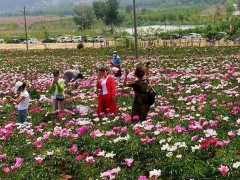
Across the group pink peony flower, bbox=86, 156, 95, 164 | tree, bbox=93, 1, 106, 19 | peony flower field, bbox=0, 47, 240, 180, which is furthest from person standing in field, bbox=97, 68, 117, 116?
tree, bbox=93, 1, 106, 19

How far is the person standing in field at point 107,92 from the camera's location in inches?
452

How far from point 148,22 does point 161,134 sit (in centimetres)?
15826

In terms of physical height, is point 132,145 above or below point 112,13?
below

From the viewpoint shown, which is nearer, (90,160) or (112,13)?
(90,160)

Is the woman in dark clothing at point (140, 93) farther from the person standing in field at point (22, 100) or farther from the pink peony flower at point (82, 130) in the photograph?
the person standing in field at point (22, 100)

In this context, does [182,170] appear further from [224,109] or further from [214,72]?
[214,72]

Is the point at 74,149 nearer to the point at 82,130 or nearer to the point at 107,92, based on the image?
the point at 82,130

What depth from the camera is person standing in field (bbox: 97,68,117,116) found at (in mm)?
11469

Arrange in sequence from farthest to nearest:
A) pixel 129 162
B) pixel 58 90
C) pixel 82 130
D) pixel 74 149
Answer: pixel 58 90 < pixel 82 130 < pixel 74 149 < pixel 129 162

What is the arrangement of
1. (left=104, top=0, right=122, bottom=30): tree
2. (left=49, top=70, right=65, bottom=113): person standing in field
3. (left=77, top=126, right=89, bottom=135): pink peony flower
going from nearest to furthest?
(left=77, top=126, right=89, bottom=135): pink peony flower
(left=49, top=70, right=65, bottom=113): person standing in field
(left=104, top=0, right=122, bottom=30): tree

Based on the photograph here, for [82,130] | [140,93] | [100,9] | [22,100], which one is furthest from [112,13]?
[82,130]

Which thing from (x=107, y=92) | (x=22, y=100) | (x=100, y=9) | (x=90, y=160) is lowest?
(x=90, y=160)

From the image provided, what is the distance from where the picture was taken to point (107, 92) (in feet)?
38.0

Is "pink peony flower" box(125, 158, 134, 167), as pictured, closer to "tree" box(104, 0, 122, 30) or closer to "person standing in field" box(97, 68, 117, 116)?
"person standing in field" box(97, 68, 117, 116)
